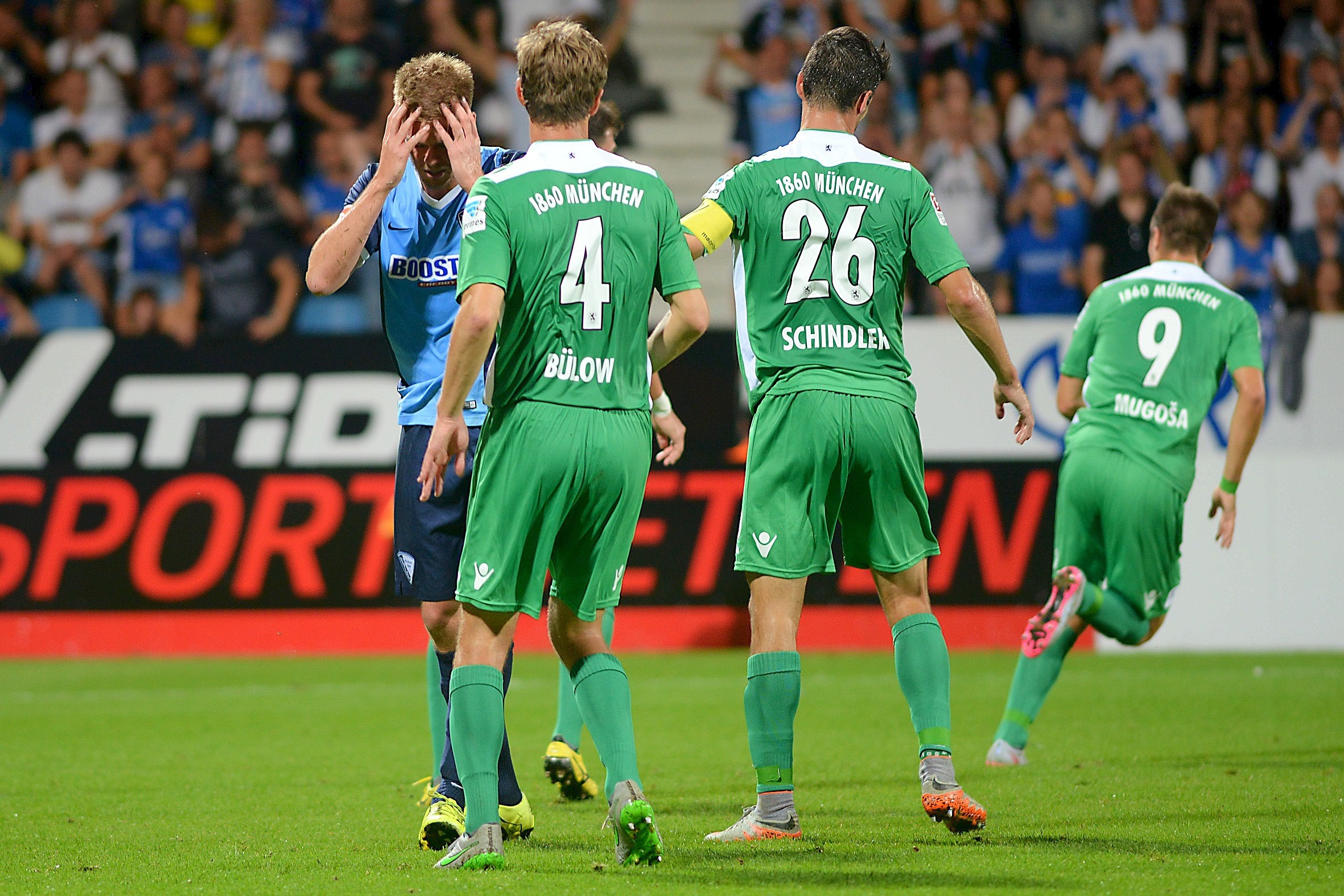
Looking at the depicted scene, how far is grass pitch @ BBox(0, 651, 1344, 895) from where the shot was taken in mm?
4152

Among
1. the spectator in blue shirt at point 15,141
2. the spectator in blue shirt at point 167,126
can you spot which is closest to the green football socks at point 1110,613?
the spectator in blue shirt at point 167,126

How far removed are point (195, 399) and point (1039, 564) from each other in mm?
6283

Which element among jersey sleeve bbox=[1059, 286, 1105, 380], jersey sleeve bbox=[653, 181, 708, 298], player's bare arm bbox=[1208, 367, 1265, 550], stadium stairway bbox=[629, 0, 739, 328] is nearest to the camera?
jersey sleeve bbox=[653, 181, 708, 298]

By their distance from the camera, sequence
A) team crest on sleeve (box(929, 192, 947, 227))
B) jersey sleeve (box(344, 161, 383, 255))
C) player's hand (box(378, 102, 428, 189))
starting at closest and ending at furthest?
player's hand (box(378, 102, 428, 189)) < team crest on sleeve (box(929, 192, 947, 227)) < jersey sleeve (box(344, 161, 383, 255))

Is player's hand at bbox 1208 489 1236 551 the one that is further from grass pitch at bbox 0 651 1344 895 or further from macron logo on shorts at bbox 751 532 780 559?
macron logo on shorts at bbox 751 532 780 559

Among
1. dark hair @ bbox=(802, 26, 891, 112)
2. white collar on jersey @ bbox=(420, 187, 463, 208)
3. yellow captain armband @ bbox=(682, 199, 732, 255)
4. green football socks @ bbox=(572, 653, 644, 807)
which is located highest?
dark hair @ bbox=(802, 26, 891, 112)

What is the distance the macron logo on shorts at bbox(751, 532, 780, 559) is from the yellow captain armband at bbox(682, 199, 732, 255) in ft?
2.86

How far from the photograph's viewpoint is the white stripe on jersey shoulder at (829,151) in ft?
15.7

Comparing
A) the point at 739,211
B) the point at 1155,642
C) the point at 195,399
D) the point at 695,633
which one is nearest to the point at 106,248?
the point at 195,399

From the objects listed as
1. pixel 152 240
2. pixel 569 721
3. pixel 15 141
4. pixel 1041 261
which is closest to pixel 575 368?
pixel 569 721

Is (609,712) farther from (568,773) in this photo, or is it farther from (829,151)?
(829,151)

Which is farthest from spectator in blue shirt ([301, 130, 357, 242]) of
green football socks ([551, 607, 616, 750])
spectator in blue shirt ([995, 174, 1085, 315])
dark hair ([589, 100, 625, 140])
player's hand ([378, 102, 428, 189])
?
player's hand ([378, 102, 428, 189])

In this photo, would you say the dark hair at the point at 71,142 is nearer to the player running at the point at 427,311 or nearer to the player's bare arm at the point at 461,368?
the player running at the point at 427,311

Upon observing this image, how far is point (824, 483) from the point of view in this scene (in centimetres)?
473
